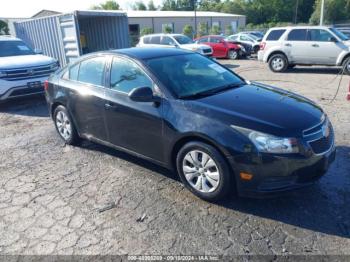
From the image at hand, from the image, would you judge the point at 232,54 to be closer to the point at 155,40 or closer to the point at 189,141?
the point at 155,40

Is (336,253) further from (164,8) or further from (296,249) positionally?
(164,8)

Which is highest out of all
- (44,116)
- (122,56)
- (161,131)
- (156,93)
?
(122,56)

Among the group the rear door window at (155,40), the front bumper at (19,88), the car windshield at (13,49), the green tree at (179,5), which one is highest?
the green tree at (179,5)

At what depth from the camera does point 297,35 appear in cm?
1183

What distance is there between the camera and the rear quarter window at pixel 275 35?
12.2 m

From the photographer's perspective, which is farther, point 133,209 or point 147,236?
point 133,209

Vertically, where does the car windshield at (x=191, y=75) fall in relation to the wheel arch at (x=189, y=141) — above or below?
above

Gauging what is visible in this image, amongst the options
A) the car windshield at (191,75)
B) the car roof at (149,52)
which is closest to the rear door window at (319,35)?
the car windshield at (191,75)

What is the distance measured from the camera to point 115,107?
13.4 ft

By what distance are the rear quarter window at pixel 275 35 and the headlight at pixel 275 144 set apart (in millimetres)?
10381

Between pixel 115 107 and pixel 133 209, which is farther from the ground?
pixel 115 107

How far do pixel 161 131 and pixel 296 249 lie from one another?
5.97 feet

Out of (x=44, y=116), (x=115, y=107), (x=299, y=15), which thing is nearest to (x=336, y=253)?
(x=115, y=107)

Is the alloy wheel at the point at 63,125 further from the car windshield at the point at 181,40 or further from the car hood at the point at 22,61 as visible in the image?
the car windshield at the point at 181,40
